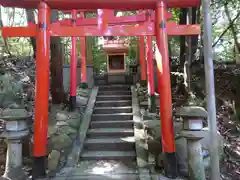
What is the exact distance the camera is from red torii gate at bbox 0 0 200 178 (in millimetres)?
4172

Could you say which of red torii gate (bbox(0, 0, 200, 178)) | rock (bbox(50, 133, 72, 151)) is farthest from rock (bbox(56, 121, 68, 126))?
red torii gate (bbox(0, 0, 200, 178))

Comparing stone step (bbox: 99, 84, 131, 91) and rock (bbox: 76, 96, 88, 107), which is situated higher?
stone step (bbox: 99, 84, 131, 91)

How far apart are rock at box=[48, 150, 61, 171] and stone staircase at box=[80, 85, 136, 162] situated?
0.65 m

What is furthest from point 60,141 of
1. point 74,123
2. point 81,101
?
point 81,101

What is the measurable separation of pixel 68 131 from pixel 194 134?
3127 millimetres

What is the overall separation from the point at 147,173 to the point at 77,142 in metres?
2.01

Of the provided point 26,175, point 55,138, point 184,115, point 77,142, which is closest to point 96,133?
point 77,142

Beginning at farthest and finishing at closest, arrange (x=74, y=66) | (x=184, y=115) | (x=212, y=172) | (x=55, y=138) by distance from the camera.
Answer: (x=74, y=66), (x=55, y=138), (x=184, y=115), (x=212, y=172)

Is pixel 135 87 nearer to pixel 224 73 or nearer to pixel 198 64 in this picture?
pixel 198 64

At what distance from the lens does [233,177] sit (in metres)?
4.73

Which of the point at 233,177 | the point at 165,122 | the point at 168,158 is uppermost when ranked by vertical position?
the point at 165,122

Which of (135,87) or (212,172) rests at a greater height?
(135,87)

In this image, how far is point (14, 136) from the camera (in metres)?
3.96

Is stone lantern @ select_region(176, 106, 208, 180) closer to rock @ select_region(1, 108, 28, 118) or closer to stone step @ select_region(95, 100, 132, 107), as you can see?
rock @ select_region(1, 108, 28, 118)
